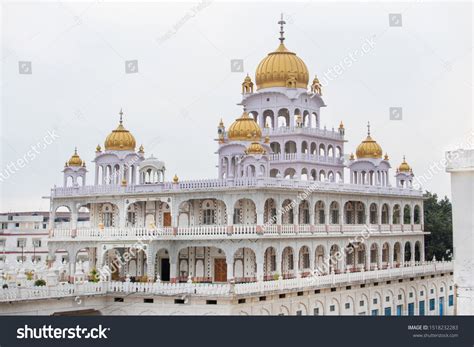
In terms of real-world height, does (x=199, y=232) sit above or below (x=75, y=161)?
below

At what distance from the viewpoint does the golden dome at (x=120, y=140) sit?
149 ft

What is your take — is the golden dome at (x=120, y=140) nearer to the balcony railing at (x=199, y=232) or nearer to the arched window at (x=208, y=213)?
the balcony railing at (x=199, y=232)

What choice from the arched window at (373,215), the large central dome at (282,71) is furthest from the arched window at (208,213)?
the arched window at (373,215)

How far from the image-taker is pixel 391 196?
5106 centimetres

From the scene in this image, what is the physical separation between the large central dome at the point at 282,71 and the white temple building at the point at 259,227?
7 centimetres

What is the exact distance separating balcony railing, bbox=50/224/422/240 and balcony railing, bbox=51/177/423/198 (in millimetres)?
1911

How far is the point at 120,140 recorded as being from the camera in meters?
45.4

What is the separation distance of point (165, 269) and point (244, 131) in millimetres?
8254

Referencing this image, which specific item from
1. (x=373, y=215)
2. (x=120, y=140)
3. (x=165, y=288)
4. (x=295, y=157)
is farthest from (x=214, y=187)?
(x=373, y=215)

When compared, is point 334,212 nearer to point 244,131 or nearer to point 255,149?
point 244,131

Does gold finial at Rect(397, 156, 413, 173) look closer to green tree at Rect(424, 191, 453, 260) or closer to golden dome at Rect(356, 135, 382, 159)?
golden dome at Rect(356, 135, 382, 159)
